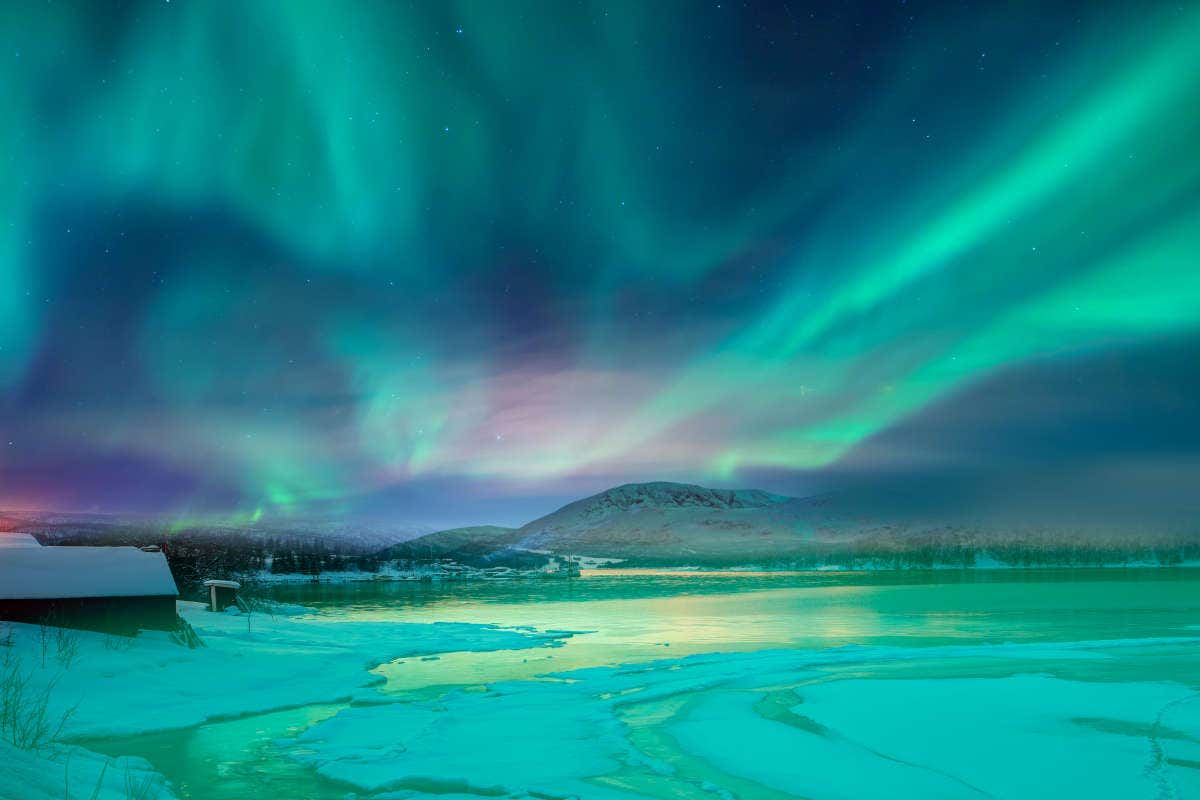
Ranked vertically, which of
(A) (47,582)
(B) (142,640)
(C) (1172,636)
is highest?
(A) (47,582)

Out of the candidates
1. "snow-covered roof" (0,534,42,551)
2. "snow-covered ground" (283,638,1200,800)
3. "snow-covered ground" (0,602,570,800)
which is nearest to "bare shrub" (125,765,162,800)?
"snow-covered ground" (0,602,570,800)

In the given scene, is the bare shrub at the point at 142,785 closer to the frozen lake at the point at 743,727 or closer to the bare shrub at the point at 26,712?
the frozen lake at the point at 743,727

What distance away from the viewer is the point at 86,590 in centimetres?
2411

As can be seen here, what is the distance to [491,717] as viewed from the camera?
17719mm

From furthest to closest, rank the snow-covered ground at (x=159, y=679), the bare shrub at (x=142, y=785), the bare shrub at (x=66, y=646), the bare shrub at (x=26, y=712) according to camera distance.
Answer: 1. the bare shrub at (x=66, y=646)
2. the bare shrub at (x=26, y=712)
3. the snow-covered ground at (x=159, y=679)
4. the bare shrub at (x=142, y=785)

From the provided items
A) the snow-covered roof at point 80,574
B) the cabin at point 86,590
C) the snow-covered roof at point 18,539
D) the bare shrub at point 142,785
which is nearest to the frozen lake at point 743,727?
the bare shrub at point 142,785

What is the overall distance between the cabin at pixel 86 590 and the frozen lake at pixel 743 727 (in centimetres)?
431

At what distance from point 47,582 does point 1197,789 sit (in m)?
27.0

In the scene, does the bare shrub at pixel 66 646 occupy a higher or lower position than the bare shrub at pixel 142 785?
higher

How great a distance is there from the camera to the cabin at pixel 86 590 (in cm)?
2341

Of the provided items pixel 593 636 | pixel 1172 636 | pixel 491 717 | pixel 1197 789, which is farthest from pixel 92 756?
pixel 1172 636

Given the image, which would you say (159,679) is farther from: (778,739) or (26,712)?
(778,739)

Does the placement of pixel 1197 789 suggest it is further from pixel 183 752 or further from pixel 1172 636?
pixel 1172 636

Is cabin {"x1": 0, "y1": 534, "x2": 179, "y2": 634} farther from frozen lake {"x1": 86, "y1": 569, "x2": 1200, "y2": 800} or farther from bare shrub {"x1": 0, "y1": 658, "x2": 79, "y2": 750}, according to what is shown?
bare shrub {"x1": 0, "y1": 658, "x2": 79, "y2": 750}
